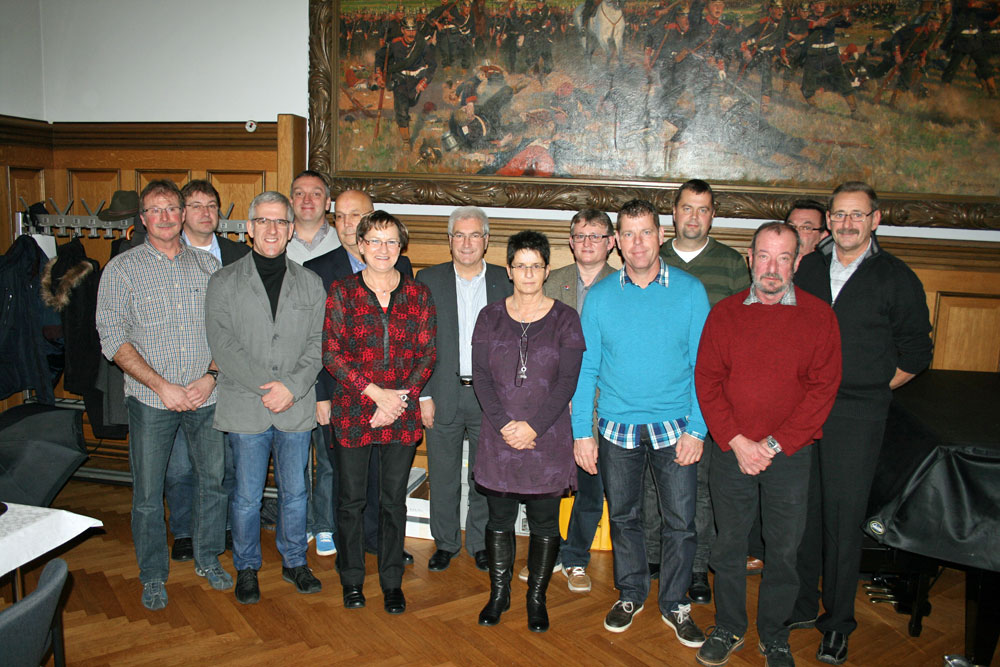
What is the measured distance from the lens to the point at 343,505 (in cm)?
287

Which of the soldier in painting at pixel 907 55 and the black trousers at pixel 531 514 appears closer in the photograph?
the black trousers at pixel 531 514

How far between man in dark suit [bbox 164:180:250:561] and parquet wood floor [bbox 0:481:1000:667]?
0.20 metres

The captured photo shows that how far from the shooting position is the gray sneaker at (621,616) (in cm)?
285

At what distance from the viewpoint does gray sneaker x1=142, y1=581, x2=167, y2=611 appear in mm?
2922

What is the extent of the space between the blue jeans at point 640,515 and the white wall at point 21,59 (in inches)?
173

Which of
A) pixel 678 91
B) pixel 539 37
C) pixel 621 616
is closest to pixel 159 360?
→ pixel 621 616

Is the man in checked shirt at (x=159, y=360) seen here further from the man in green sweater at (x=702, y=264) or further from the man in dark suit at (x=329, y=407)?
the man in green sweater at (x=702, y=264)

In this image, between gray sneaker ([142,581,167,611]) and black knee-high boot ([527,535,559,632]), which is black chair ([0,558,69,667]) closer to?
gray sneaker ([142,581,167,611])

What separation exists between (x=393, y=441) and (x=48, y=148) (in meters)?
3.64

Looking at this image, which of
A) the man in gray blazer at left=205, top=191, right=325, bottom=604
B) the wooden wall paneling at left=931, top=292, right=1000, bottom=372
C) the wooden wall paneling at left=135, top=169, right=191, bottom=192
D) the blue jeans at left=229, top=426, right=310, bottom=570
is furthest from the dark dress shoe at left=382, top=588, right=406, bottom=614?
the wooden wall paneling at left=931, top=292, right=1000, bottom=372

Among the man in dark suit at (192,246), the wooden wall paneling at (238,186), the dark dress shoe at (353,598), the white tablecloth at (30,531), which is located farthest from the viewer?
the wooden wall paneling at (238,186)

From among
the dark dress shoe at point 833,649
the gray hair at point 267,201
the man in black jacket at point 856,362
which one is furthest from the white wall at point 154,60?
the dark dress shoe at point 833,649

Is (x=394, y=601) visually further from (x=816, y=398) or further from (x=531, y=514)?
(x=816, y=398)

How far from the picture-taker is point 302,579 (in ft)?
10.2
